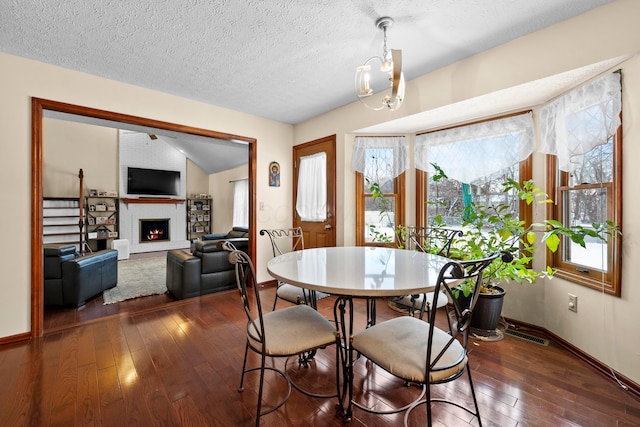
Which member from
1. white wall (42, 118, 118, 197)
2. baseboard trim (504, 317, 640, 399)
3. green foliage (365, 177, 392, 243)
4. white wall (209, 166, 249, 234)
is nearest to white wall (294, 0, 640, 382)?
baseboard trim (504, 317, 640, 399)

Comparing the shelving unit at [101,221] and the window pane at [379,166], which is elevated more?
the window pane at [379,166]

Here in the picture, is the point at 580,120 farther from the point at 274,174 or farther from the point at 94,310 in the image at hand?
the point at 94,310

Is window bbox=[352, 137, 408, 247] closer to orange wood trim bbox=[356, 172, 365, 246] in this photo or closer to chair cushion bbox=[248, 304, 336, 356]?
orange wood trim bbox=[356, 172, 365, 246]

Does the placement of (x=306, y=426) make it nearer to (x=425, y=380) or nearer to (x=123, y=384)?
(x=425, y=380)

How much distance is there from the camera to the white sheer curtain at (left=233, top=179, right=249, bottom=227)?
7296 millimetres

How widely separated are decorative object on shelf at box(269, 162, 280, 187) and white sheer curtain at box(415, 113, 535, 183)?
1.92m

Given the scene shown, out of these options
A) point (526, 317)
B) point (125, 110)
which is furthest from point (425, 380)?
point (125, 110)

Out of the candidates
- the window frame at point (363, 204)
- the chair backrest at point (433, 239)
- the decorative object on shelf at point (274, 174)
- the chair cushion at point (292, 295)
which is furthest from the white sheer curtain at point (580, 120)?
the decorative object on shelf at point (274, 174)

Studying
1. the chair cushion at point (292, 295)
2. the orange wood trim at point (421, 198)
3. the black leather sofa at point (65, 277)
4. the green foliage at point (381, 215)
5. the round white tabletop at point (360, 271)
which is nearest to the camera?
the round white tabletop at point (360, 271)

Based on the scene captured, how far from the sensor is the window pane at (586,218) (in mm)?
1959

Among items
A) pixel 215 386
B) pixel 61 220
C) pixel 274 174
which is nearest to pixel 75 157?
pixel 61 220

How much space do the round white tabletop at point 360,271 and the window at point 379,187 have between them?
127 cm

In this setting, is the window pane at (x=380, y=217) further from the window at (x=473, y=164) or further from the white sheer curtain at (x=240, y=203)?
the white sheer curtain at (x=240, y=203)

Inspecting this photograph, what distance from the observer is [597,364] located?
184 centimetres
